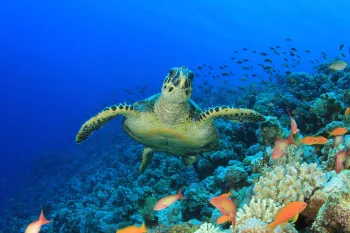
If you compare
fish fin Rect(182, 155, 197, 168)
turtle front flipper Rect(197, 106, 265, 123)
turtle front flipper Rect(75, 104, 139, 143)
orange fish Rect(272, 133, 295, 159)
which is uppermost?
turtle front flipper Rect(75, 104, 139, 143)

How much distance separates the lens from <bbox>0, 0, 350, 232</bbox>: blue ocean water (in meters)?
81.1

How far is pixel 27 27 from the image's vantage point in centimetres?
14175

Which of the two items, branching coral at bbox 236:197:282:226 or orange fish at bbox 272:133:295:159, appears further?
orange fish at bbox 272:133:295:159

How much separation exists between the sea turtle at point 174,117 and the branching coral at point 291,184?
183cm

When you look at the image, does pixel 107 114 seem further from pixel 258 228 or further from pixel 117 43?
pixel 117 43

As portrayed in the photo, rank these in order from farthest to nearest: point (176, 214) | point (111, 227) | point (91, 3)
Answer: point (91, 3), point (111, 227), point (176, 214)

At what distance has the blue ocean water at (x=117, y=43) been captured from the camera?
8105 centimetres

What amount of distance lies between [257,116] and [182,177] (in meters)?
2.52

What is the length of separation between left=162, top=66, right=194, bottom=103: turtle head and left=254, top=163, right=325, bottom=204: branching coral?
1908mm

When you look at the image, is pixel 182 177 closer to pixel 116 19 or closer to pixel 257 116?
pixel 257 116

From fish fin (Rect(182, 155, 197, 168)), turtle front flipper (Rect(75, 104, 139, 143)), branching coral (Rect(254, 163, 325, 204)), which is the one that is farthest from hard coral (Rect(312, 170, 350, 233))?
fish fin (Rect(182, 155, 197, 168))

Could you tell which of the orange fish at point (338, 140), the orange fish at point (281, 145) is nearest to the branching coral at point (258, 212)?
the orange fish at point (281, 145)

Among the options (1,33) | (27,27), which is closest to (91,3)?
(27,27)

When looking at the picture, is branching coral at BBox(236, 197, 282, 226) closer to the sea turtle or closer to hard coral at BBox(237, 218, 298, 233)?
hard coral at BBox(237, 218, 298, 233)
